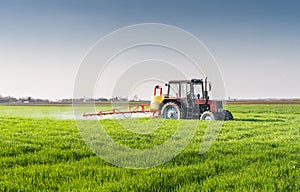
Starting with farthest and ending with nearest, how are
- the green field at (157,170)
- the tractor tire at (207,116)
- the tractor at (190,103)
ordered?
Result: the tractor at (190,103) < the tractor tire at (207,116) < the green field at (157,170)

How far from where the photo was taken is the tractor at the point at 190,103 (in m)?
18.9

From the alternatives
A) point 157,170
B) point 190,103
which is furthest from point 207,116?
point 157,170

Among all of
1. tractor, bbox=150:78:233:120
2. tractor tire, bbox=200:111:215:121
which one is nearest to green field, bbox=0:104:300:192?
tractor tire, bbox=200:111:215:121

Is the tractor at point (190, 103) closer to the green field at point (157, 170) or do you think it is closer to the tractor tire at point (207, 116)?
the tractor tire at point (207, 116)

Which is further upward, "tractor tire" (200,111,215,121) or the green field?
"tractor tire" (200,111,215,121)

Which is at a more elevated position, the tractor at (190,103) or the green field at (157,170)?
the tractor at (190,103)

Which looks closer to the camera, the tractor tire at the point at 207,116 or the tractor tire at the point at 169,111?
the tractor tire at the point at 207,116

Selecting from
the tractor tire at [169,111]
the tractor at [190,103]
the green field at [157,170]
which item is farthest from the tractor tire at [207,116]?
the green field at [157,170]

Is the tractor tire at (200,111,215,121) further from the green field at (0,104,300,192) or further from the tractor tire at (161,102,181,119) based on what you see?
the green field at (0,104,300,192)

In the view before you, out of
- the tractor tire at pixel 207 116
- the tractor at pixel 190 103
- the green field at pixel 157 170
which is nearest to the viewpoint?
the green field at pixel 157 170

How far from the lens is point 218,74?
8.68 meters

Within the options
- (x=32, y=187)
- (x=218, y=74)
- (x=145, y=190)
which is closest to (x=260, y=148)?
(x=218, y=74)

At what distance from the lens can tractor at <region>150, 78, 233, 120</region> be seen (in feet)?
62.0

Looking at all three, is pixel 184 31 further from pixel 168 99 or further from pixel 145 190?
pixel 168 99
